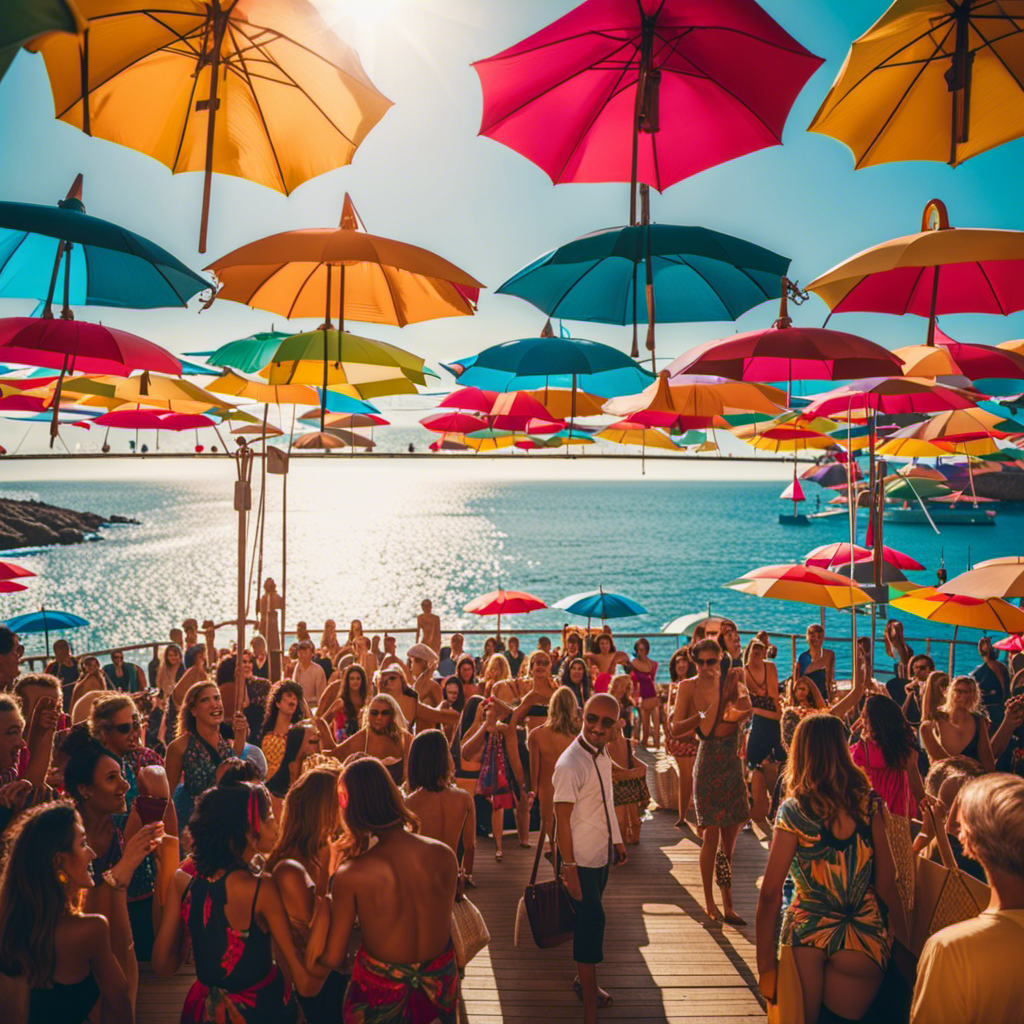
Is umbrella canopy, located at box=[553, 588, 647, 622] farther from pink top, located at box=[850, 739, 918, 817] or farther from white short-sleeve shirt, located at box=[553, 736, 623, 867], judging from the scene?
white short-sleeve shirt, located at box=[553, 736, 623, 867]

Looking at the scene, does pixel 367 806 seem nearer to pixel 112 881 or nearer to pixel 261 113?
pixel 112 881

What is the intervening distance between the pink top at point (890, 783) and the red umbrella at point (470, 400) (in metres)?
4.12

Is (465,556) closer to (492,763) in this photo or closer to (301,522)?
(301,522)

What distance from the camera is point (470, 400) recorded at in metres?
7.36

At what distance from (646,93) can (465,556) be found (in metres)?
100

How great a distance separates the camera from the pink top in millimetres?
4715

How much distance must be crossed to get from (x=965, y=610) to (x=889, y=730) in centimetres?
416

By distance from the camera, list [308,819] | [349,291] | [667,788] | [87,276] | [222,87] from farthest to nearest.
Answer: [667,788] < [349,291] < [87,276] < [222,87] < [308,819]

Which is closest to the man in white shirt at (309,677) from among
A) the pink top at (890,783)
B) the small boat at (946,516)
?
the pink top at (890,783)

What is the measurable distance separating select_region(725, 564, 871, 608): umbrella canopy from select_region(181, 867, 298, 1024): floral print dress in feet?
18.1

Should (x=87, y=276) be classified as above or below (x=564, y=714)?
above

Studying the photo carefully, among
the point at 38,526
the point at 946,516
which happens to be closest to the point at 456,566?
the point at 38,526

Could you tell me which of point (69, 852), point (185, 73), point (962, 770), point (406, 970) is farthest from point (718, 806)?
point (185, 73)

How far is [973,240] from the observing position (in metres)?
3.54
